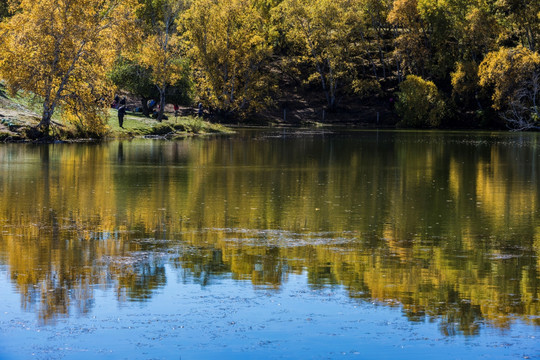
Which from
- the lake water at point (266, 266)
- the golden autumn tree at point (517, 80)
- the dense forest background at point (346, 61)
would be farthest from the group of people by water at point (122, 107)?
the golden autumn tree at point (517, 80)

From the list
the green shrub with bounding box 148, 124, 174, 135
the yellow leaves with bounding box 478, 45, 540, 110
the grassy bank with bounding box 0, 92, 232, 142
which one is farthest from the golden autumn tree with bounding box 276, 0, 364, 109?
the green shrub with bounding box 148, 124, 174, 135

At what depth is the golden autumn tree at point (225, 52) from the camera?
268 ft

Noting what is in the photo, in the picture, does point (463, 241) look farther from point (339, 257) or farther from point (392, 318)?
point (392, 318)

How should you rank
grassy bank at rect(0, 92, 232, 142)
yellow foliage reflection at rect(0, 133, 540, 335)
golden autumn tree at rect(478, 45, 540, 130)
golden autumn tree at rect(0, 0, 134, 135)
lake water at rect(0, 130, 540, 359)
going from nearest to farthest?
lake water at rect(0, 130, 540, 359), yellow foliage reflection at rect(0, 133, 540, 335), golden autumn tree at rect(0, 0, 134, 135), grassy bank at rect(0, 92, 232, 142), golden autumn tree at rect(478, 45, 540, 130)

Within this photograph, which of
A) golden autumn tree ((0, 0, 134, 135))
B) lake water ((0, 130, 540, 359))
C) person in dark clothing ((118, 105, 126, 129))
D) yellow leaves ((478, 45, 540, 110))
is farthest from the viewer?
yellow leaves ((478, 45, 540, 110))

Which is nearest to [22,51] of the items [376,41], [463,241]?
[463,241]

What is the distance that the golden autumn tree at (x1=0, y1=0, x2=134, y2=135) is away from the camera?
49.4 metres

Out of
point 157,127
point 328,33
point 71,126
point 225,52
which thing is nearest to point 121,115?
point 157,127

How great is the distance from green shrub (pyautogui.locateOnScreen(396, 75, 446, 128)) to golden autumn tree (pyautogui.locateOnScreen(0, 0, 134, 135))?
44.1 meters

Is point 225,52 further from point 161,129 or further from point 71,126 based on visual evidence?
point 71,126

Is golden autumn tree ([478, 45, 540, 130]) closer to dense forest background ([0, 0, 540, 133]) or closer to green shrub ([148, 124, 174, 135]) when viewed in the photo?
dense forest background ([0, 0, 540, 133])

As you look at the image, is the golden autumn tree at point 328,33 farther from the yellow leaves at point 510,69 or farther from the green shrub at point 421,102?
the yellow leaves at point 510,69

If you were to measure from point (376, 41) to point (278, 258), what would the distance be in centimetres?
8917

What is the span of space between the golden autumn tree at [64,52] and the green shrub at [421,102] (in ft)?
145
